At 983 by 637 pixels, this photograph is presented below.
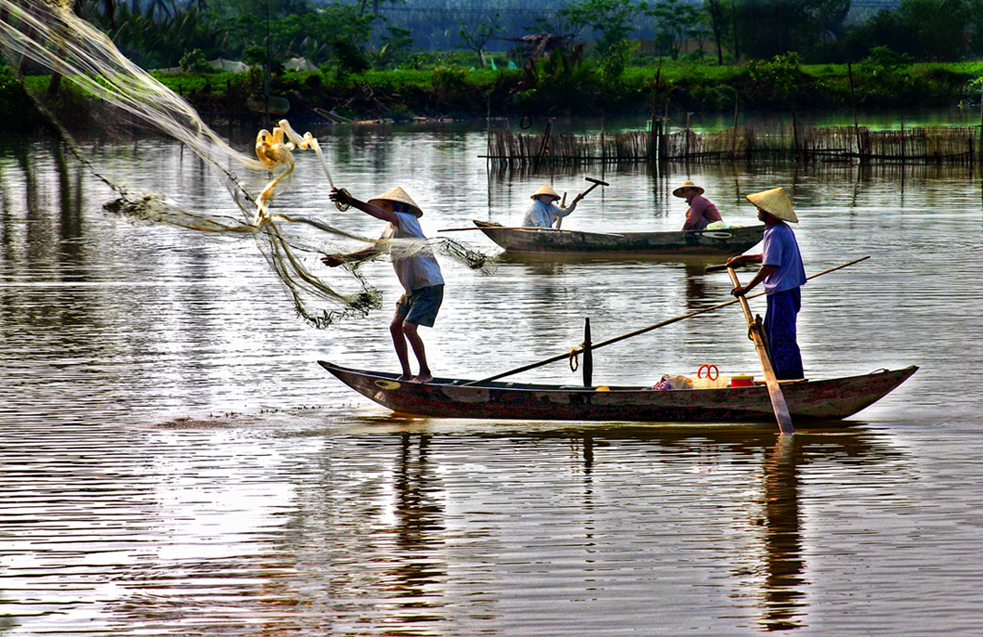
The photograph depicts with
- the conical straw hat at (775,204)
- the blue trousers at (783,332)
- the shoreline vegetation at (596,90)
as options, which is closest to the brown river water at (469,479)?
the blue trousers at (783,332)

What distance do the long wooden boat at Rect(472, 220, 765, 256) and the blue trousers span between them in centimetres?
865

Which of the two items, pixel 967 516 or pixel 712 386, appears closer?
pixel 967 516

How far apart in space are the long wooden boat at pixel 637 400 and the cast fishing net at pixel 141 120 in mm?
851

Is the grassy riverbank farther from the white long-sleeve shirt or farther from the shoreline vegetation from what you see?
the white long-sleeve shirt

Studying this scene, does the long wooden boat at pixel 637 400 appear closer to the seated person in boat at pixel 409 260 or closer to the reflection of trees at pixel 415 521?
the seated person in boat at pixel 409 260

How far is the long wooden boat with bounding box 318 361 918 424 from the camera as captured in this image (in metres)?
7.93

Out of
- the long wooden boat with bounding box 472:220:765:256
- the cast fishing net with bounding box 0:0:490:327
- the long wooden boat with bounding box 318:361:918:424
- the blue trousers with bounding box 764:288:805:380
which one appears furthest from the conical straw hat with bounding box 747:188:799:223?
the long wooden boat with bounding box 472:220:765:256

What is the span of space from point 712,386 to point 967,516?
216 centimetres

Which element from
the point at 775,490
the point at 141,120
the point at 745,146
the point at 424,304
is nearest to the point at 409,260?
the point at 424,304

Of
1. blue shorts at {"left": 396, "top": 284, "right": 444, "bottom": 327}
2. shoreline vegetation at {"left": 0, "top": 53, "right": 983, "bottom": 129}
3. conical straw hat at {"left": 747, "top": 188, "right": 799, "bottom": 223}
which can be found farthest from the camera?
shoreline vegetation at {"left": 0, "top": 53, "right": 983, "bottom": 129}

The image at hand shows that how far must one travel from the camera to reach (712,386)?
8.21m

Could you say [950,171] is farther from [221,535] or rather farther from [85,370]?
[221,535]

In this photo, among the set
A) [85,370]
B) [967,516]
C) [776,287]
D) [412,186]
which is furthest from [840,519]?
[412,186]

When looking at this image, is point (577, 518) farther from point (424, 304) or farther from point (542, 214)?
point (542, 214)
